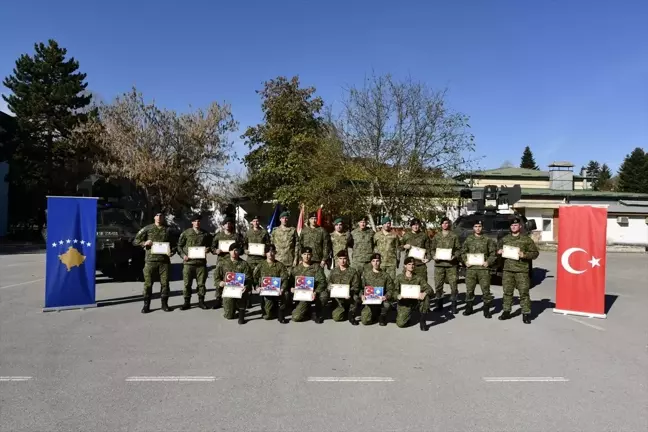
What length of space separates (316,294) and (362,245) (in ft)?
5.06

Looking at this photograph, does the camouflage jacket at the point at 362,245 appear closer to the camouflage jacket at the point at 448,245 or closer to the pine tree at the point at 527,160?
the camouflage jacket at the point at 448,245

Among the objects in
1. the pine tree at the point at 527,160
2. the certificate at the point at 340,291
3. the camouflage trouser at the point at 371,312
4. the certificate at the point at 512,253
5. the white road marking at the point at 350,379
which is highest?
the pine tree at the point at 527,160

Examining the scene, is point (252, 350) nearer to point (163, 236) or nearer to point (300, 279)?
point (300, 279)

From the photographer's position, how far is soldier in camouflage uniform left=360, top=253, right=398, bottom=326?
305 inches

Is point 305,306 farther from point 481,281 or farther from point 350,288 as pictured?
point 481,281

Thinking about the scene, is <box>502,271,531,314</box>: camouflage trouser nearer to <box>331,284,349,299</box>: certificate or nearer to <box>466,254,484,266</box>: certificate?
<box>466,254,484,266</box>: certificate

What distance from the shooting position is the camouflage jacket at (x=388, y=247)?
894 centimetres

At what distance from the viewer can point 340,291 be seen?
25.7ft

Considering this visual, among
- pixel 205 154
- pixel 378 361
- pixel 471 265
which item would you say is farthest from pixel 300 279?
pixel 205 154

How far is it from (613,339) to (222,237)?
21.0 ft

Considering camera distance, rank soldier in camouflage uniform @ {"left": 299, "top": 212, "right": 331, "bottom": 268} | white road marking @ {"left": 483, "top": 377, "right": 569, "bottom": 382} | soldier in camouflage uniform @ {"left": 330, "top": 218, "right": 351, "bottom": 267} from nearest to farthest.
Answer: white road marking @ {"left": 483, "top": 377, "right": 569, "bottom": 382}, soldier in camouflage uniform @ {"left": 299, "top": 212, "right": 331, "bottom": 268}, soldier in camouflage uniform @ {"left": 330, "top": 218, "right": 351, "bottom": 267}

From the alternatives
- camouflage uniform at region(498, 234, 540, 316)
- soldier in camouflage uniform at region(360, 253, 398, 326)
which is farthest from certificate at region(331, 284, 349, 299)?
camouflage uniform at region(498, 234, 540, 316)

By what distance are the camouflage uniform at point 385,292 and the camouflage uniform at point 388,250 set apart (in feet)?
3.31

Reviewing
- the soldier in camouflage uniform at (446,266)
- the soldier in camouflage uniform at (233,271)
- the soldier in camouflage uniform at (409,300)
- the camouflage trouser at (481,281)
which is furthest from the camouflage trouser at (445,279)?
the soldier in camouflage uniform at (233,271)
